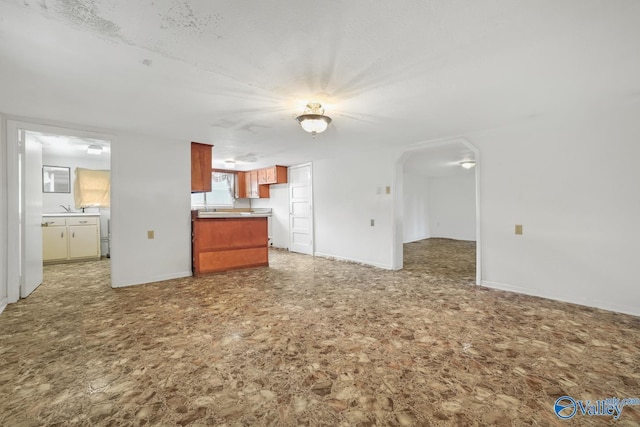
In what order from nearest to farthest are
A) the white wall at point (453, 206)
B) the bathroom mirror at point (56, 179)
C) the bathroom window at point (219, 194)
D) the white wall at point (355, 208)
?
the white wall at point (355, 208) < the bathroom mirror at point (56, 179) < the bathroom window at point (219, 194) < the white wall at point (453, 206)

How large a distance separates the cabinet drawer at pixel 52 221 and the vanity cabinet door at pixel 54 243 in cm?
7

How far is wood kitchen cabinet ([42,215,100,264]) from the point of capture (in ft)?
17.3

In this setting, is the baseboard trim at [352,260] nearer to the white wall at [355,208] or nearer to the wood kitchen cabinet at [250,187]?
the white wall at [355,208]

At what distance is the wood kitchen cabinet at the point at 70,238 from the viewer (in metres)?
5.26

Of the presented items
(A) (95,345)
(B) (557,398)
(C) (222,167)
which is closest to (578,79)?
(B) (557,398)

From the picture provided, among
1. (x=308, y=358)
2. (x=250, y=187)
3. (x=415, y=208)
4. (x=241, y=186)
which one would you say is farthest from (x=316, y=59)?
(x=415, y=208)

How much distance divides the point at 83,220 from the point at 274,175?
4.12 m

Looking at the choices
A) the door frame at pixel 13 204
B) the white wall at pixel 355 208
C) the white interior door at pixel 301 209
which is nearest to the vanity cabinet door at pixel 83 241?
the door frame at pixel 13 204

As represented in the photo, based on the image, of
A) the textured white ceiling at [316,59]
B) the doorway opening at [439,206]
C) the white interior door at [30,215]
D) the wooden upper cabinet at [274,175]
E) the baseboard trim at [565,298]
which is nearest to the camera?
the textured white ceiling at [316,59]

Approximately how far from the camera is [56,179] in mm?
5891

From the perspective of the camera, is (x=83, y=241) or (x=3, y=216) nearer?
(x=3, y=216)

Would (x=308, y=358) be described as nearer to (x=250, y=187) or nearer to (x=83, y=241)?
(x=83, y=241)

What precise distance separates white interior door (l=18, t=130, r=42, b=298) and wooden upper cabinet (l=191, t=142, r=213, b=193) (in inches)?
76.9

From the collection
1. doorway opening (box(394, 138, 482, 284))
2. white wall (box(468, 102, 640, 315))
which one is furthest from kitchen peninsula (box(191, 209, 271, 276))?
doorway opening (box(394, 138, 482, 284))
